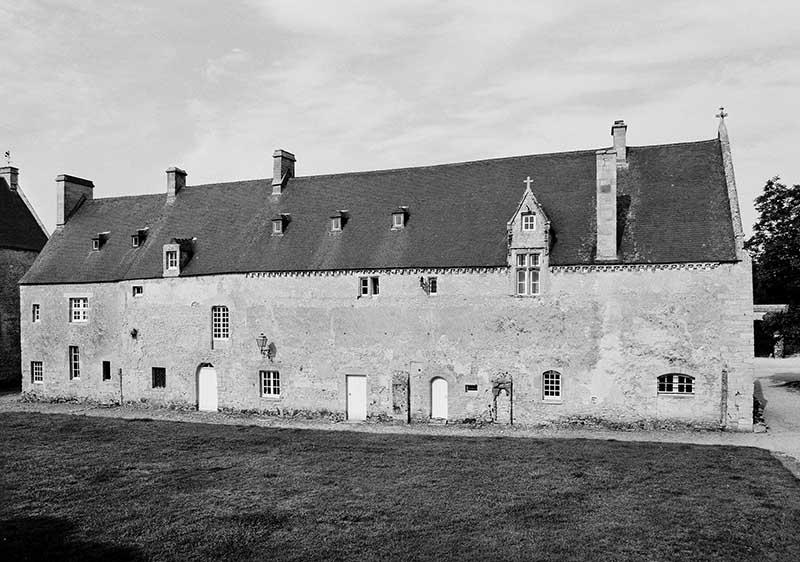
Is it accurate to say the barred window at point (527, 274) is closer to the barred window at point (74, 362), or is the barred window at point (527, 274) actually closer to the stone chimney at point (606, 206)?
the stone chimney at point (606, 206)

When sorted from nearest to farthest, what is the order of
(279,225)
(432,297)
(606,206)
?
(606,206), (432,297), (279,225)

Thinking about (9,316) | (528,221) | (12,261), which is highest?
(528,221)

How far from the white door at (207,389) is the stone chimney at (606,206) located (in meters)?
19.8

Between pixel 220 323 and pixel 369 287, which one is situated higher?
pixel 369 287

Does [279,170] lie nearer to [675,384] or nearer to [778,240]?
[675,384]

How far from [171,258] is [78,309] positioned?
24.8 feet

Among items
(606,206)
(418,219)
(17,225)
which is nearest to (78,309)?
(17,225)

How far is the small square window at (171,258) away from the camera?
113ft

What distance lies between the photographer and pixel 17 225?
4597 cm

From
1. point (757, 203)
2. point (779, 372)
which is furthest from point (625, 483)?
point (779, 372)

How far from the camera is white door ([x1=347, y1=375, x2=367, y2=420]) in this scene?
30.2 meters

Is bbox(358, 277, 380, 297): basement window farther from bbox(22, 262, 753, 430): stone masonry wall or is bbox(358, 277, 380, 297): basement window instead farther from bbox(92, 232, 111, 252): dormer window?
bbox(92, 232, 111, 252): dormer window

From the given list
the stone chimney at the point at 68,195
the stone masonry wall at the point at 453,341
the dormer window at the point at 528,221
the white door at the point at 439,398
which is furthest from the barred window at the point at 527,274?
the stone chimney at the point at 68,195

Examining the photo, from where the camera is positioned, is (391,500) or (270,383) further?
(270,383)
